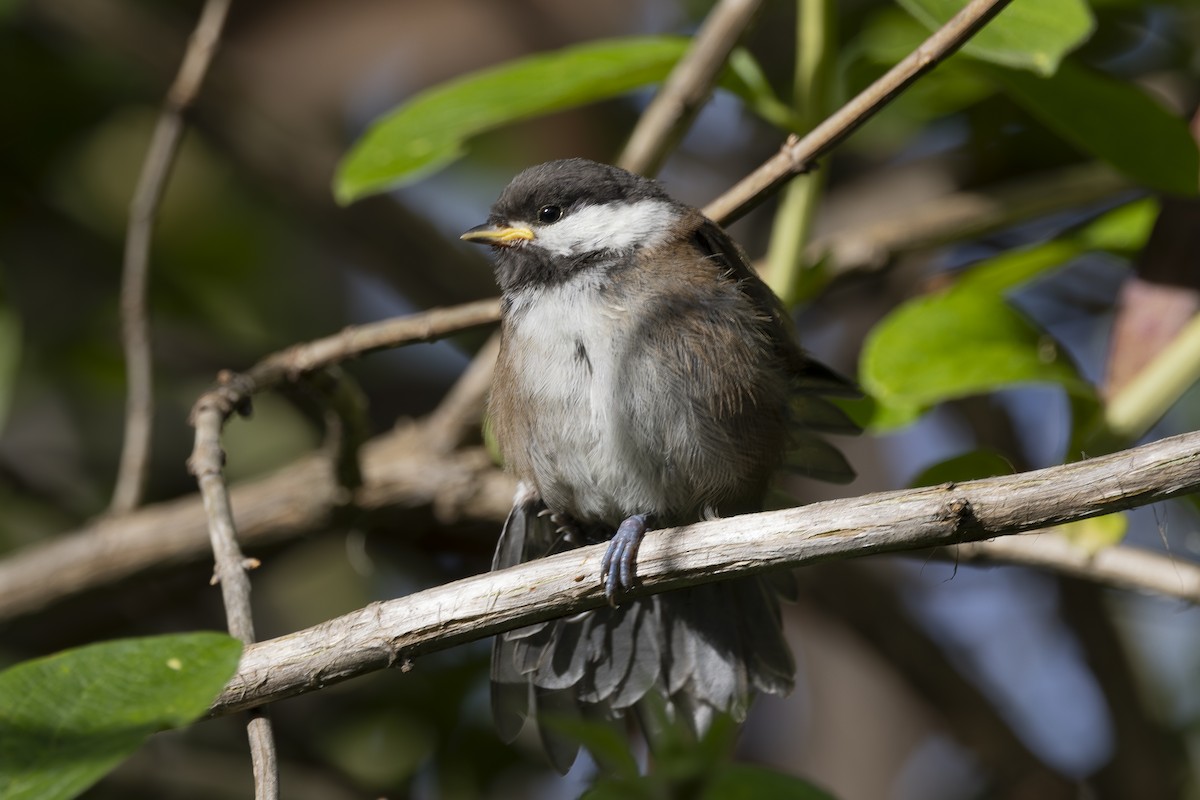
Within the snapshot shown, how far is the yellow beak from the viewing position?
3074 mm

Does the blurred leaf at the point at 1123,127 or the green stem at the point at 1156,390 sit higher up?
the blurred leaf at the point at 1123,127

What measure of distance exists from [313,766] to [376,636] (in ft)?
5.16

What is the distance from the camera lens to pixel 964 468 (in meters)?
2.60

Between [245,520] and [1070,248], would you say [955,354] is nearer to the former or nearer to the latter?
[1070,248]

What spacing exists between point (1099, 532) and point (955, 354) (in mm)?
458

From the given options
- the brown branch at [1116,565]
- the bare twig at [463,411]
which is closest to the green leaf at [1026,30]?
the brown branch at [1116,565]

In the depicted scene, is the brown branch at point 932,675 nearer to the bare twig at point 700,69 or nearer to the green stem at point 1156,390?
the green stem at point 1156,390

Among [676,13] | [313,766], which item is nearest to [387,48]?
[676,13]

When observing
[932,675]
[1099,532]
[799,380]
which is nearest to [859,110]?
[799,380]

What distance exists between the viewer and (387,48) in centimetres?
502

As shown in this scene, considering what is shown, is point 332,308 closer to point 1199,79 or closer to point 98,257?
point 98,257

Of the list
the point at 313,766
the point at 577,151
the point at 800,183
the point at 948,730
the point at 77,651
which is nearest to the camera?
the point at 77,651

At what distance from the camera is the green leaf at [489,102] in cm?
265

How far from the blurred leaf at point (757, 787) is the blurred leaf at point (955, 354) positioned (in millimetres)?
987
